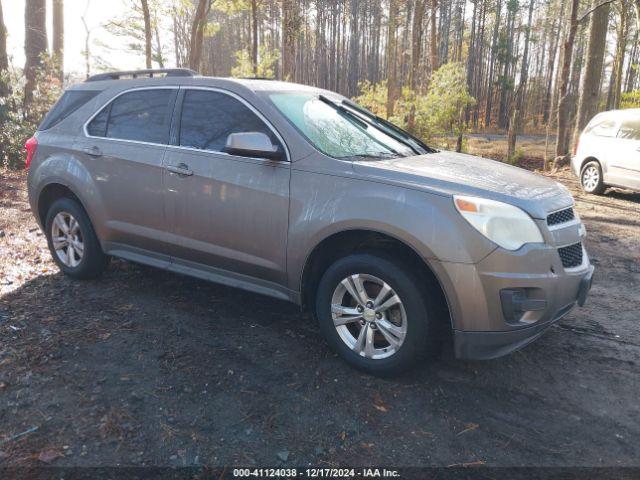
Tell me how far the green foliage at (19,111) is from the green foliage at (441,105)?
991cm

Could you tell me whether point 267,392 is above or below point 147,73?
below

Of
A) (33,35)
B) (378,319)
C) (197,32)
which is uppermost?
(197,32)

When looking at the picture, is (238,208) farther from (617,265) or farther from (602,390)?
(617,265)

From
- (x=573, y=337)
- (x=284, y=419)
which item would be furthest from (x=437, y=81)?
(x=284, y=419)

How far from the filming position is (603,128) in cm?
1018

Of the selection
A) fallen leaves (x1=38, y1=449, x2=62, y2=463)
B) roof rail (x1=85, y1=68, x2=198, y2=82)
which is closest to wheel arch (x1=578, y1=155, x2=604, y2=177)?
roof rail (x1=85, y1=68, x2=198, y2=82)

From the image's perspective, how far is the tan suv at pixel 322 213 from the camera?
9.62 ft

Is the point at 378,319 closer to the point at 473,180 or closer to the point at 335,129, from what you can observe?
the point at 473,180

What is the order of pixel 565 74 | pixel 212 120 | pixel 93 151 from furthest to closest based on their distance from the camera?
pixel 565 74
pixel 93 151
pixel 212 120

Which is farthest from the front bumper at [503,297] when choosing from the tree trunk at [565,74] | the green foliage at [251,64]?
the green foliage at [251,64]

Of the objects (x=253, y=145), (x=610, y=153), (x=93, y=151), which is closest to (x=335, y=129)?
(x=253, y=145)

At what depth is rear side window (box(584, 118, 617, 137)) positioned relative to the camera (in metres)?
10.0

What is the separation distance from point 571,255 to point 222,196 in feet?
7.86

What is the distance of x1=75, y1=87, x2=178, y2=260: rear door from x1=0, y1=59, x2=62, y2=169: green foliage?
9420mm
